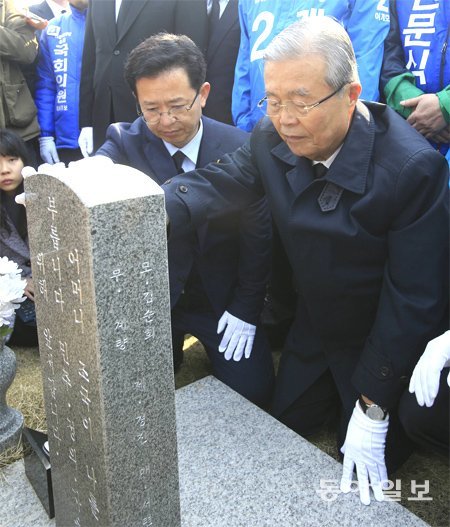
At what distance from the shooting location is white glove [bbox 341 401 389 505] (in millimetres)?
2086

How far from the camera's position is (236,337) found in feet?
9.21

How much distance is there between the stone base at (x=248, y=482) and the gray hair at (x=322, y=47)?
1371 millimetres

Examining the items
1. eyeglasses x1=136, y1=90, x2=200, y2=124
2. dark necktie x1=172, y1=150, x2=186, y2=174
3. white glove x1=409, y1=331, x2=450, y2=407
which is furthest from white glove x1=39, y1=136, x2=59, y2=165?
white glove x1=409, y1=331, x2=450, y2=407

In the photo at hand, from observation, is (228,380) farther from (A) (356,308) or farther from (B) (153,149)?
(B) (153,149)

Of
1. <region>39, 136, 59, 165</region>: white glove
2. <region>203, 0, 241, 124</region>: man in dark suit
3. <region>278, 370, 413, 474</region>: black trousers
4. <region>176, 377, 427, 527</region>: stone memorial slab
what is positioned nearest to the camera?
<region>176, 377, 427, 527</region>: stone memorial slab

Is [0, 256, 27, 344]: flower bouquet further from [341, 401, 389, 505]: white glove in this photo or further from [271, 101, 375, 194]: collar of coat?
[341, 401, 389, 505]: white glove

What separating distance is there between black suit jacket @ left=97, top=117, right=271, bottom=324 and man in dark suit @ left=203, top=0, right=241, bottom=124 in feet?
2.54

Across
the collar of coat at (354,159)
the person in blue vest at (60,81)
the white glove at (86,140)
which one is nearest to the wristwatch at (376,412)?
the collar of coat at (354,159)

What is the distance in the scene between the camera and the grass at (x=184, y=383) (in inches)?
88.5

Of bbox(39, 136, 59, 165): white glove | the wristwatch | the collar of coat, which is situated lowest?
the wristwatch

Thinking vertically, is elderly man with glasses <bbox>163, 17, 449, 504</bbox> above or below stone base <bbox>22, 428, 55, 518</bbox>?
above

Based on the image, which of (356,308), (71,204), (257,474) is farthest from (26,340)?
(71,204)

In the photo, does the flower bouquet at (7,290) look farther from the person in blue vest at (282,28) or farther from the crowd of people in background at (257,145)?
the person in blue vest at (282,28)

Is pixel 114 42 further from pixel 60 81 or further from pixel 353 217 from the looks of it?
pixel 353 217
